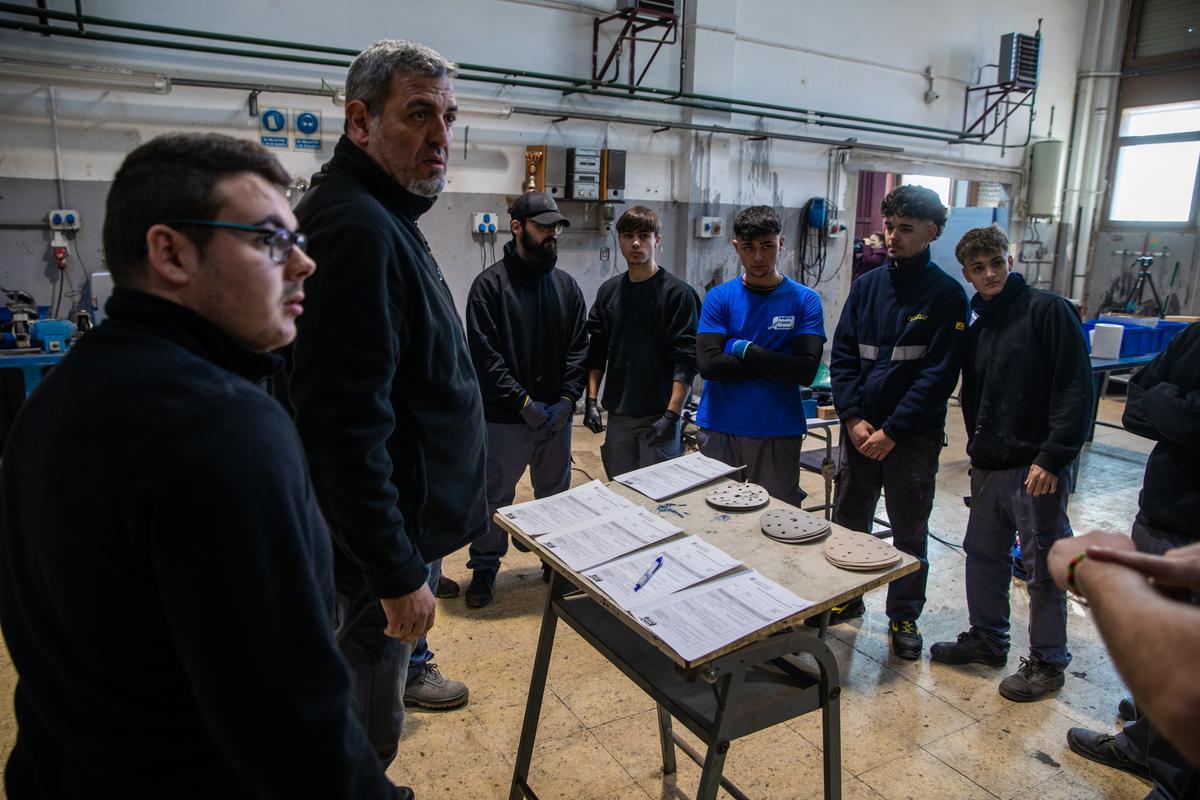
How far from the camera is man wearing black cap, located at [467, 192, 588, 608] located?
9.77 feet

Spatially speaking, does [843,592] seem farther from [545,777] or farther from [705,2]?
[705,2]

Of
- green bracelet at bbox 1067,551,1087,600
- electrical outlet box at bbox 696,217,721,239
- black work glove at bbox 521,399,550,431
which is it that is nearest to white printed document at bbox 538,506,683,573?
green bracelet at bbox 1067,551,1087,600

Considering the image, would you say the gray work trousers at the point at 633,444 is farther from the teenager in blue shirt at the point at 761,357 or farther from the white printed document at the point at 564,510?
the white printed document at the point at 564,510

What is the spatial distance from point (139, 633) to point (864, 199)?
9.77 metres

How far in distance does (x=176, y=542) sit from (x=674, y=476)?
59.3 inches

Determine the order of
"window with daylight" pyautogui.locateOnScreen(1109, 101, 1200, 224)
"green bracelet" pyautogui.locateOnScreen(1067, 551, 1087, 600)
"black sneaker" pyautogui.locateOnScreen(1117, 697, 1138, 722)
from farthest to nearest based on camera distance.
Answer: "window with daylight" pyautogui.locateOnScreen(1109, 101, 1200, 224) < "black sneaker" pyautogui.locateOnScreen(1117, 697, 1138, 722) < "green bracelet" pyautogui.locateOnScreen(1067, 551, 1087, 600)

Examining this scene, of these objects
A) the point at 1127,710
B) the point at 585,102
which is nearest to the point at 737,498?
the point at 1127,710

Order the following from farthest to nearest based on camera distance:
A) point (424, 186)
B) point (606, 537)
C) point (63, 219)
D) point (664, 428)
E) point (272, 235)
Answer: point (63, 219) → point (664, 428) → point (606, 537) → point (424, 186) → point (272, 235)

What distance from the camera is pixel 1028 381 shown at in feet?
8.00

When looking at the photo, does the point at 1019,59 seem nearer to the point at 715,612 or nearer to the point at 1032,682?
the point at 1032,682

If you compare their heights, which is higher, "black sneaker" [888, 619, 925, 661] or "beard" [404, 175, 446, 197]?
"beard" [404, 175, 446, 197]

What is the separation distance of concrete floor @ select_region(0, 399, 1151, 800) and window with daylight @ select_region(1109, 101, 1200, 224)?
7.04 meters

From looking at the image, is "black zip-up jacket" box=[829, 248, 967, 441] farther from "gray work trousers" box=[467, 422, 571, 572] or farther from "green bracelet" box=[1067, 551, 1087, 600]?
"green bracelet" box=[1067, 551, 1087, 600]

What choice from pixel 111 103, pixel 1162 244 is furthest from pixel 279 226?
pixel 1162 244
